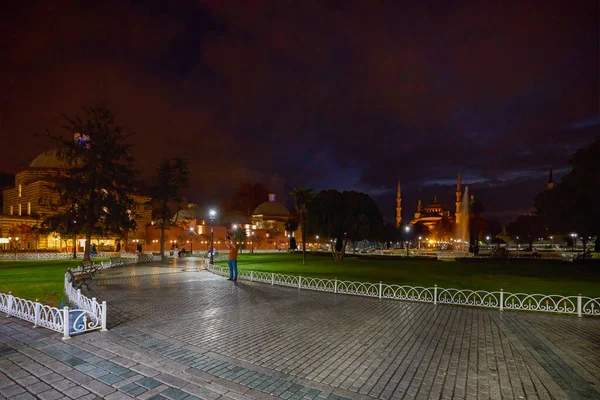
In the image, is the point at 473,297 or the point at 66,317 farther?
the point at 473,297

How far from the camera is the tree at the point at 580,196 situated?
29469mm

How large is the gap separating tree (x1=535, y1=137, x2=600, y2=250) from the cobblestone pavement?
26.3 m

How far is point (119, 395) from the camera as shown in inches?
198

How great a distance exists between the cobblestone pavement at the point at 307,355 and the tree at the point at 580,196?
26.3 meters

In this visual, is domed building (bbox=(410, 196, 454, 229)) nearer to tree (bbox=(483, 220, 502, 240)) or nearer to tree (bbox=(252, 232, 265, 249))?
tree (bbox=(483, 220, 502, 240))

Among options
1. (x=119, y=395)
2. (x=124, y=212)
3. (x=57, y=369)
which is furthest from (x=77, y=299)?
(x=124, y=212)

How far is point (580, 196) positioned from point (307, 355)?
35113 millimetres

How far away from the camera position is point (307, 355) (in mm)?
6762

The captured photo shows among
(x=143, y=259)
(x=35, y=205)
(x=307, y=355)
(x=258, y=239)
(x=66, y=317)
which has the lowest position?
(x=258, y=239)

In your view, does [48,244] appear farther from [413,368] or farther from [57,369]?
[413,368]

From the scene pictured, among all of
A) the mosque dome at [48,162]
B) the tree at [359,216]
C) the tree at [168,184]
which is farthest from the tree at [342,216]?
the mosque dome at [48,162]

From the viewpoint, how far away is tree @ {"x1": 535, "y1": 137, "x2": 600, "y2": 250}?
96.7 feet

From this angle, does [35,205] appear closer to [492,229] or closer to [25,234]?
[25,234]

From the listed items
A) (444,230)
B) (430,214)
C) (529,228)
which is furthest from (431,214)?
(529,228)
